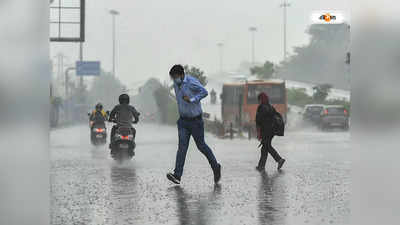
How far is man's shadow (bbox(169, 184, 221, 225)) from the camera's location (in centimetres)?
763

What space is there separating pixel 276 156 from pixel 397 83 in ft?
34.0

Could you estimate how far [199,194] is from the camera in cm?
1015

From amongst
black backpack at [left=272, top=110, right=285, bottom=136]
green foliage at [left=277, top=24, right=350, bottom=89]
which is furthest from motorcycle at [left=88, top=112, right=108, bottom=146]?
green foliage at [left=277, top=24, right=350, bottom=89]

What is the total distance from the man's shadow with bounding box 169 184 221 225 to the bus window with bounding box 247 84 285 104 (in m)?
33.5

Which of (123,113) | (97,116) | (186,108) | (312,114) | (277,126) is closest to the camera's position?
(186,108)

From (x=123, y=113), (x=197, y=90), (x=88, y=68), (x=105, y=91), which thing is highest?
(x=88, y=68)

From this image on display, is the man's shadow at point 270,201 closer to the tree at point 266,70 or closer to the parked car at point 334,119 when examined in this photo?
the parked car at point 334,119

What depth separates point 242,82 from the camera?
45062mm

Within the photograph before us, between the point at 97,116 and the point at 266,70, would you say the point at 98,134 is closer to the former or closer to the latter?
the point at 97,116

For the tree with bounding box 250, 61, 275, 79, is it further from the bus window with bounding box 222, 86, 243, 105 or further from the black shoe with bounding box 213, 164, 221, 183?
the black shoe with bounding box 213, 164, 221, 183

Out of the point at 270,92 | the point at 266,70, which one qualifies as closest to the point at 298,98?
the point at 266,70

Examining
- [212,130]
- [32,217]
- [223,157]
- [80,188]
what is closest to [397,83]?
[32,217]

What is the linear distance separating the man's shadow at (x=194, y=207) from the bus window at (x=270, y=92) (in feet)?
110

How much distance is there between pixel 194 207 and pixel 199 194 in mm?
1446
